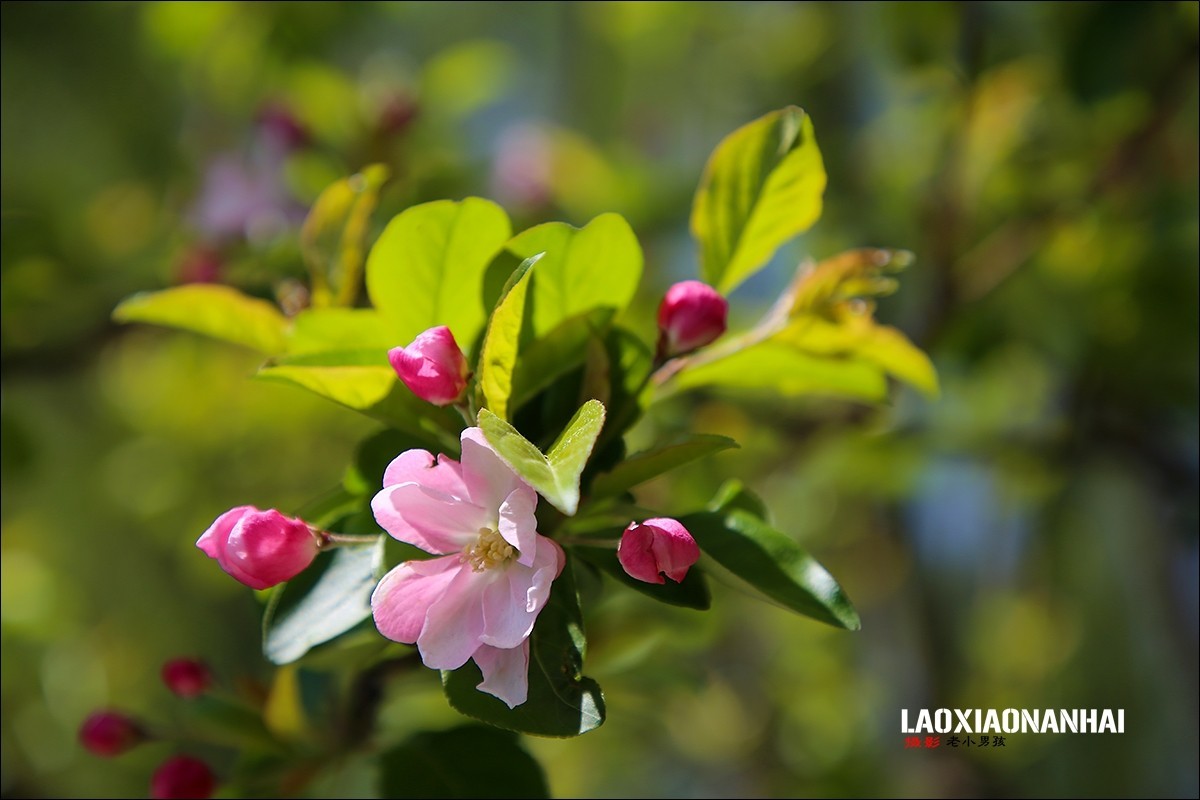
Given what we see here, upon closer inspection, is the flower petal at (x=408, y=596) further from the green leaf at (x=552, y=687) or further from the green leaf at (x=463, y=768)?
the green leaf at (x=463, y=768)

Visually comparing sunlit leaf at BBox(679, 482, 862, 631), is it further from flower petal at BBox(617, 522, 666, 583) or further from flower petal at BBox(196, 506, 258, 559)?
flower petal at BBox(196, 506, 258, 559)

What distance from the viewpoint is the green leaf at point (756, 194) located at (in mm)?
645

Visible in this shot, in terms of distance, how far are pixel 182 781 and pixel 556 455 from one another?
18.8 inches

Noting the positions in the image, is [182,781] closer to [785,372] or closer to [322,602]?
[322,602]

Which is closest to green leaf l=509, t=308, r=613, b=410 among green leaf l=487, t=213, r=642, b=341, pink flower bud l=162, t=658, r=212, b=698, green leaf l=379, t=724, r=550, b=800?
green leaf l=487, t=213, r=642, b=341

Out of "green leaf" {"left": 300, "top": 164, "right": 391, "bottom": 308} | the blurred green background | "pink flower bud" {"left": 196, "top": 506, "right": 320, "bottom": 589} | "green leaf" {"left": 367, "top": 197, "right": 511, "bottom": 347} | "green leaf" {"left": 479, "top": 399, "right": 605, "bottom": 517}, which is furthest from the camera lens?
the blurred green background

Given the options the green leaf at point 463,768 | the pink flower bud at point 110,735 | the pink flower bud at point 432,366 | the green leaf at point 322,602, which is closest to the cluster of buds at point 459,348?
the pink flower bud at point 432,366

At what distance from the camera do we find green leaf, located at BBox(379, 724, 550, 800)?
2.24 feet

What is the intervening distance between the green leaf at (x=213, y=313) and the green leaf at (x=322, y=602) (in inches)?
7.3

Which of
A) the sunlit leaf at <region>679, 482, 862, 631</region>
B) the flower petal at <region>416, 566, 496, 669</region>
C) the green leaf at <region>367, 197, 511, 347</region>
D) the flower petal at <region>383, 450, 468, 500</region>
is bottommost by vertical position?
the sunlit leaf at <region>679, 482, 862, 631</region>

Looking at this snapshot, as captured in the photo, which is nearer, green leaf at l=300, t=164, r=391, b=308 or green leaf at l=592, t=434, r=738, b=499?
green leaf at l=592, t=434, r=738, b=499

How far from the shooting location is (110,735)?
0.80 m

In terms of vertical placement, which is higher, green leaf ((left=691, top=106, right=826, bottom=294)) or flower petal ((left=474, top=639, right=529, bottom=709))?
green leaf ((left=691, top=106, right=826, bottom=294))

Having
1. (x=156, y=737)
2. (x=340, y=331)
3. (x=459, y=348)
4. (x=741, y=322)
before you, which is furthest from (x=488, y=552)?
(x=741, y=322)
